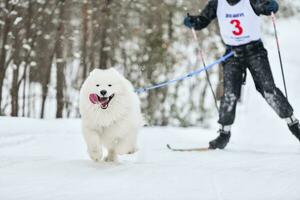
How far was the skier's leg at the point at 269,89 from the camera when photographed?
189 inches

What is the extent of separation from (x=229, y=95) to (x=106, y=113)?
4.84 ft

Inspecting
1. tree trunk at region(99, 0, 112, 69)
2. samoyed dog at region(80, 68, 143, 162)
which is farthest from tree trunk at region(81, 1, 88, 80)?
samoyed dog at region(80, 68, 143, 162)

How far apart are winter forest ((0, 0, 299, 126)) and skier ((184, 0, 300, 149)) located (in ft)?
14.8

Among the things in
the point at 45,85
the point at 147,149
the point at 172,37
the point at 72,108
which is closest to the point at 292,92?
the point at 172,37

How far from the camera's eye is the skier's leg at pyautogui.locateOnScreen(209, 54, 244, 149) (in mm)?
5008

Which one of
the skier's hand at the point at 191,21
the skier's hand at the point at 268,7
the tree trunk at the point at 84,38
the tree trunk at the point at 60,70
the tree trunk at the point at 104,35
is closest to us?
the skier's hand at the point at 268,7

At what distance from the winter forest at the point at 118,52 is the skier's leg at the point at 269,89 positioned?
4678 millimetres

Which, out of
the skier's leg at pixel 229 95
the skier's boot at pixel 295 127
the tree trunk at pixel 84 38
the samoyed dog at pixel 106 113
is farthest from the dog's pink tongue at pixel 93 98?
A: the tree trunk at pixel 84 38

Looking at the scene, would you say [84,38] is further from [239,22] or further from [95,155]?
[95,155]

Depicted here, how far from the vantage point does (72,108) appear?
36.8 ft

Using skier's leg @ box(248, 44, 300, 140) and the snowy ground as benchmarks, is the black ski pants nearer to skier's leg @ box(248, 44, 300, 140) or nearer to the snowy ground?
skier's leg @ box(248, 44, 300, 140)

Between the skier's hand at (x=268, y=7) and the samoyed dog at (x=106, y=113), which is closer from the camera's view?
the samoyed dog at (x=106, y=113)

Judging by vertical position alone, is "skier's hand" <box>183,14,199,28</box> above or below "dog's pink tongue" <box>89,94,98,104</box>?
A: above

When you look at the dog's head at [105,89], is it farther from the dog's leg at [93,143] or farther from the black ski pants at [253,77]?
the black ski pants at [253,77]
